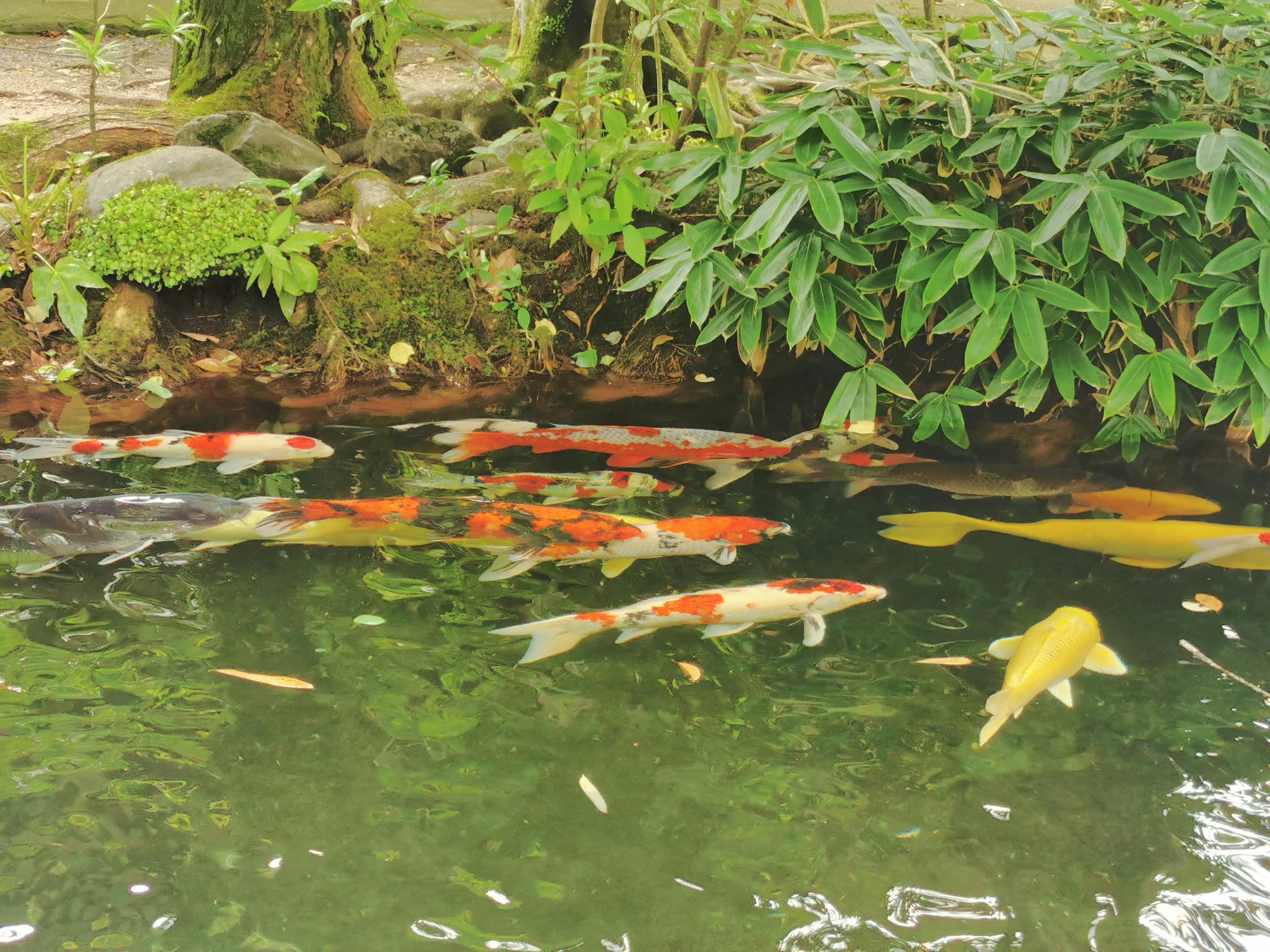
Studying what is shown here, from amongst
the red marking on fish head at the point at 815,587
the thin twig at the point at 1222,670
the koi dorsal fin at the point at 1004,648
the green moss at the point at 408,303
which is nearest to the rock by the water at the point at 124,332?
the green moss at the point at 408,303

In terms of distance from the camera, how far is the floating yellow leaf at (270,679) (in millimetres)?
2725

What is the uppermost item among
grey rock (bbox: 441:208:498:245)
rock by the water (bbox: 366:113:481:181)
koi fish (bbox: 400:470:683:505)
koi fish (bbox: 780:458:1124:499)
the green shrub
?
rock by the water (bbox: 366:113:481:181)

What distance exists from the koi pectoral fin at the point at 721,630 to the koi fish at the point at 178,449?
6.48ft

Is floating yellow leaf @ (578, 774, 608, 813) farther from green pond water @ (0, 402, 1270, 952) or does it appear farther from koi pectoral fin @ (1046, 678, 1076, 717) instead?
koi pectoral fin @ (1046, 678, 1076, 717)

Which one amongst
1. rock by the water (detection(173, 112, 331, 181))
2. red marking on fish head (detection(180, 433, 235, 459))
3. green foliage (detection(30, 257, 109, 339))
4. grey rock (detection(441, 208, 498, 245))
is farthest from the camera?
rock by the water (detection(173, 112, 331, 181))

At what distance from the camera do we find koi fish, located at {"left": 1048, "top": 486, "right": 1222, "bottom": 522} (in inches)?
150

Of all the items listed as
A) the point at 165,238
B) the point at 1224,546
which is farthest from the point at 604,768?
the point at 165,238

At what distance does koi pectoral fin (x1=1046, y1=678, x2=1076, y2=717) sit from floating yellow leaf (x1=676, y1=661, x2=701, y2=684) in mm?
1002

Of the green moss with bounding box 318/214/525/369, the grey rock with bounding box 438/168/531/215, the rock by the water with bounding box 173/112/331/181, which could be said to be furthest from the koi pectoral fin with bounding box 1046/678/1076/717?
the rock by the water with bounding box 173/112/331/181

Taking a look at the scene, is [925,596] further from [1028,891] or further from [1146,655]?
[1028,891]

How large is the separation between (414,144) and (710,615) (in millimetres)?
3969

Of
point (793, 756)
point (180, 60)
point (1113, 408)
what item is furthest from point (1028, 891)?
point (180, 60)

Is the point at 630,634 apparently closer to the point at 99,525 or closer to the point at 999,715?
the point at 999,715

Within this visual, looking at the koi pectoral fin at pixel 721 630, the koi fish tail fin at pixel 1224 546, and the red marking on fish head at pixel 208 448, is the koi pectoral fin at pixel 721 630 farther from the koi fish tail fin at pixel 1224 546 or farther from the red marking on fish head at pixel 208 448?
the red marking on fish head at pixel 208 448
